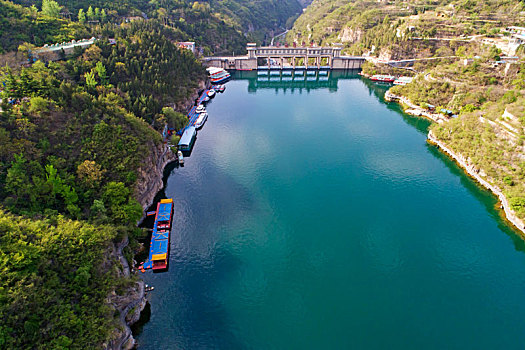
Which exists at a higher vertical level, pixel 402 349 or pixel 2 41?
pixel 2 41

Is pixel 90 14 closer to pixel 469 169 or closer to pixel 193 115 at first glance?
pixel 193 115

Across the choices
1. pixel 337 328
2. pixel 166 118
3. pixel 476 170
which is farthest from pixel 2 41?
pixel 476 170

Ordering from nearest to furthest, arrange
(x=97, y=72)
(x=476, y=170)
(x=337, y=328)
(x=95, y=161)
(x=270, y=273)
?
(x=337, y=328), (x=270, y=273), (x=95, y=161), (x=476, y=170), (x=97, y=72)

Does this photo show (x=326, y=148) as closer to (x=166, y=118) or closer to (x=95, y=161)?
(x=166, y=118)

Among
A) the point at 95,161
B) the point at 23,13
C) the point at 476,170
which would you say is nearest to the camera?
the point at 95,161

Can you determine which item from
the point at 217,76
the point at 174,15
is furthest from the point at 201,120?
the point at 174,15

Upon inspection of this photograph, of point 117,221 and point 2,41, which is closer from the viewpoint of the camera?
point 117,221

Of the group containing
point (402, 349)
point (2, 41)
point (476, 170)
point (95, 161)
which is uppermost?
point (2, 41)
